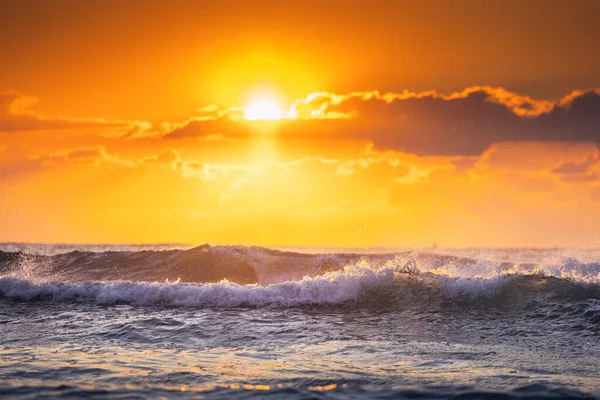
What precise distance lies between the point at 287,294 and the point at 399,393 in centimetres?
1014

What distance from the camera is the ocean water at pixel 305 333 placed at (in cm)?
871

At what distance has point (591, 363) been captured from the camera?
1064 centimetres

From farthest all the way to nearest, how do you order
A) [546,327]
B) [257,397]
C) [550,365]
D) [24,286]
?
[24,286] → [546,327] → [550,365] → [257,397]

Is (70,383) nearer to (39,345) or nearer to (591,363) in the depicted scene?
(39,345)

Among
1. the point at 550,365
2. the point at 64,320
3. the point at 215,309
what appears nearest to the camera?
the point at 550,365

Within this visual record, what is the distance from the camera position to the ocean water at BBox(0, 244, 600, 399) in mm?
8711

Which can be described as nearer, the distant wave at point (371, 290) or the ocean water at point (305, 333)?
the ocean water at point (305, 333)

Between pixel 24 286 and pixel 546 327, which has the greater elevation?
pixel 24 286

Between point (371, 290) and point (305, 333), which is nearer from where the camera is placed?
point (305, 333)

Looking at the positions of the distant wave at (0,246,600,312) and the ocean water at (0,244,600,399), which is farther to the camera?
the distant wave at (0,246,600,312)

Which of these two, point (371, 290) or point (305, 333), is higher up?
point (371, 290)

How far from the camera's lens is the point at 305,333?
1384cm

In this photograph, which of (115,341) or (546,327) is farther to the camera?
(546,327)

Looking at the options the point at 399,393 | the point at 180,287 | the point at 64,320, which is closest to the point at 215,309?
the point at 180,287
